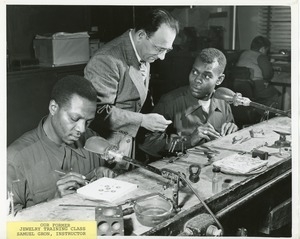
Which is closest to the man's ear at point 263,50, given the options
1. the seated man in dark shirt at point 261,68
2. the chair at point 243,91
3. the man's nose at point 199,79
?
the seated man in dark shirt at point 261,68

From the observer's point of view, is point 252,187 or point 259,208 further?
point 259,208

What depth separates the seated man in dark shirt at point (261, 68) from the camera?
1.79m

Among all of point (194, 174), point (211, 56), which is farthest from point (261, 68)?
point (194, 174)

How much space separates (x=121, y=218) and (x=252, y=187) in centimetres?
64

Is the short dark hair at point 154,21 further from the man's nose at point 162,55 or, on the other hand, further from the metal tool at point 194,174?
the metal tool at point 194,174

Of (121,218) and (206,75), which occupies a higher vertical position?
(206,75)

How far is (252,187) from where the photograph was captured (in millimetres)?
1479

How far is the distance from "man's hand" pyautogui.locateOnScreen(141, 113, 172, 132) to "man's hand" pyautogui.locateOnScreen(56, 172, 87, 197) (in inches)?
18.5

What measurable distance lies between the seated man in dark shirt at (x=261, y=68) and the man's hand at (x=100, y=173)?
2.91 ft

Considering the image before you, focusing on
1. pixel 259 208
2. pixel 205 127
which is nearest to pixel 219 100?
pixel 205 127

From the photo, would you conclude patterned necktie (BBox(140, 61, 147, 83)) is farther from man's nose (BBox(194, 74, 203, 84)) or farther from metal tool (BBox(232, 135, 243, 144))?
metal tool (BBox(232, 135, 243, 144))

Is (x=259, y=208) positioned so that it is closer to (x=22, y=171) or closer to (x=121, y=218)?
(x=121, y=218)
